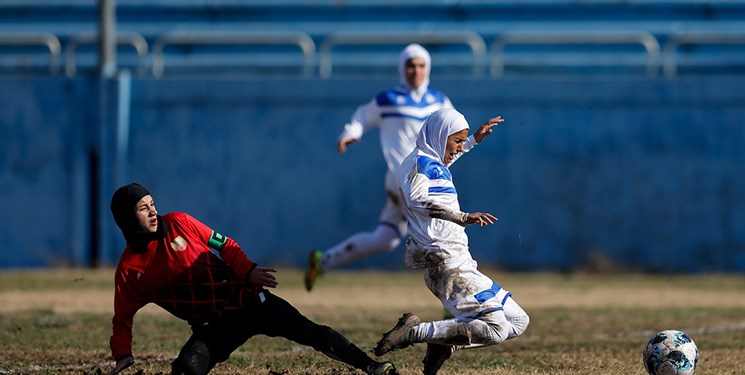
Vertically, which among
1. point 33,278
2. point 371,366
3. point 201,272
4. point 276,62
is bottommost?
point 33,278

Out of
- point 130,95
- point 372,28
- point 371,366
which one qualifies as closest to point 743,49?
point 372,28

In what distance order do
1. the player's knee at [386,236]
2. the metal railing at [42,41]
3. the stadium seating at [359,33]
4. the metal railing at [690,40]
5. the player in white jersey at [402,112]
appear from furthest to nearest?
the stadium seating at [359,33] → the metal railing at [42,41] → the metal railing at [690,40] → the player's knee at [386,236] → the player in white jersey at [402,112]

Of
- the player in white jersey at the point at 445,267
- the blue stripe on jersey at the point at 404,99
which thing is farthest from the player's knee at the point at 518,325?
the blue stripe on jersey at the point at 404,99

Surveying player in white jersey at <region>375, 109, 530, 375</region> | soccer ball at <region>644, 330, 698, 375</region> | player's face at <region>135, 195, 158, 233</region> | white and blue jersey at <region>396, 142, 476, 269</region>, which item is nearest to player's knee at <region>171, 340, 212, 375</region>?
player's face at <region>135, 195, 158, 233</region>

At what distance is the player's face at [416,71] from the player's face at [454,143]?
397 cm

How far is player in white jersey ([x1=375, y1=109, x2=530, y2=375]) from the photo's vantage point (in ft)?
22.6

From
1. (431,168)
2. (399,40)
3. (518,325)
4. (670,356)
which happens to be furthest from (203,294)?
(399,40)

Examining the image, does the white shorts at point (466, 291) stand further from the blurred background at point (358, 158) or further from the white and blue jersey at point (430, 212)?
the blurred background at point (358, 158)

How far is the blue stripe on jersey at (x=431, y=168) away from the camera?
6.98 m

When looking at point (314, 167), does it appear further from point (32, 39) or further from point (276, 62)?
point (32, 39)

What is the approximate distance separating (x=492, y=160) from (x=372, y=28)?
140 inches

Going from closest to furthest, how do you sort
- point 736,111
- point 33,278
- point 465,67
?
1. point 33,278
2. point 736,111
3. point 465,67

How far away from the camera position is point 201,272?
23.0 feet

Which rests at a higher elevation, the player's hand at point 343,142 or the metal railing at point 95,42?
the metal railing at point 95,42
